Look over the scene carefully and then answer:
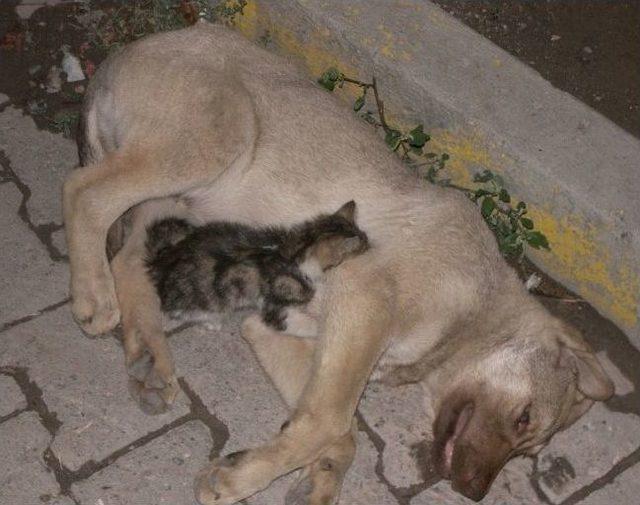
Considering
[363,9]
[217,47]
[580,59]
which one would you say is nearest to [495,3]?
[580,59]

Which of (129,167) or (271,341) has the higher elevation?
(129,167)

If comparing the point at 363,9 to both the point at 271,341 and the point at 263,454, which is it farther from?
the point at 263,454

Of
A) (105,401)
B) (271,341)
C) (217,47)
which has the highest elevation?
(217,47)

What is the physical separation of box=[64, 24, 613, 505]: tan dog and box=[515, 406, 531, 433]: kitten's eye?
0.4 inches

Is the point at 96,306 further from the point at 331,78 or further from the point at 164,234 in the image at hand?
the point at 331,78

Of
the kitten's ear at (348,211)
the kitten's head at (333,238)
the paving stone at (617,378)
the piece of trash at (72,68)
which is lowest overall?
the piece of trash at (72,68)

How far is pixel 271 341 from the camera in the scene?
183 inches

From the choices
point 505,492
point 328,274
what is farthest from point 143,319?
point 505,492

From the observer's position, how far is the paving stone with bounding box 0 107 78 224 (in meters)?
5.14

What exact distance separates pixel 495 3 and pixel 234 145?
10.4ft

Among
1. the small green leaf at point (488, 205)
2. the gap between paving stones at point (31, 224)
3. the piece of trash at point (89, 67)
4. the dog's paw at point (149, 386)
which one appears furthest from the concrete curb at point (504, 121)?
the dog's paw at point (149, 386)

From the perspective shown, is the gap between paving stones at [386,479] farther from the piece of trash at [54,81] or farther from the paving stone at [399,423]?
the piece of trash at [54,81]

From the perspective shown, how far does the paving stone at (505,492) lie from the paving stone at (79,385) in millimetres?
1307

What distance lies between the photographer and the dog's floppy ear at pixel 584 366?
4.29 meters
